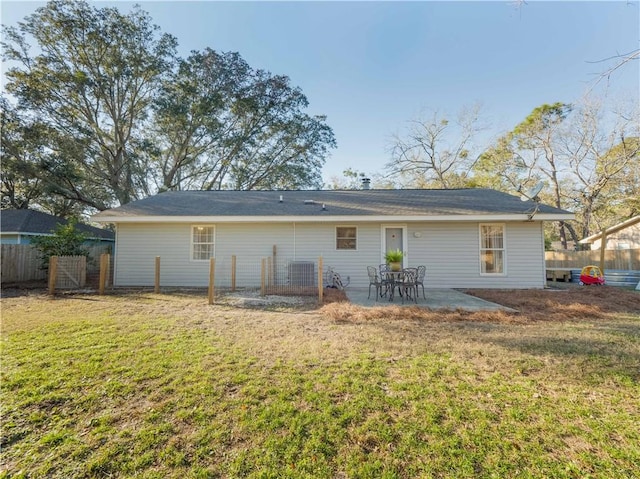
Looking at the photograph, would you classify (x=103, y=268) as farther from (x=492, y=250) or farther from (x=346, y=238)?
(x=492, y=250)

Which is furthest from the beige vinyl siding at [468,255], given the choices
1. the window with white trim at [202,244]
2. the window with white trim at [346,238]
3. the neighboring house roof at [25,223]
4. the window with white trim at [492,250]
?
the neighboring house roof at [25,223]

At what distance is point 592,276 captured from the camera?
10125 mm

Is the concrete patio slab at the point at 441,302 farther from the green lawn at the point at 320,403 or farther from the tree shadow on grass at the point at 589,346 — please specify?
the green lawn at the point at 320,403

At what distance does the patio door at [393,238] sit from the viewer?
29.9 feet

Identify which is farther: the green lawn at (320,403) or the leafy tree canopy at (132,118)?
the leafy tree canopy at (132,118)

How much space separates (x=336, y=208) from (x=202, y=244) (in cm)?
461

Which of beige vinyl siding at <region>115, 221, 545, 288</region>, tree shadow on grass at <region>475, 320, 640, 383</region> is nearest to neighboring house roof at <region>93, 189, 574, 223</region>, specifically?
beige vinyl siding at <region>115, 221, 545, 288</region>

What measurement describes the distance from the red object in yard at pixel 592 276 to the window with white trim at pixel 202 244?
13.1 m

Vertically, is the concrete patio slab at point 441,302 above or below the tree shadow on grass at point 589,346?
above

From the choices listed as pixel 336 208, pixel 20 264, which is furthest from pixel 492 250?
pixel 20 264

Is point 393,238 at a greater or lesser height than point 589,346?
greater

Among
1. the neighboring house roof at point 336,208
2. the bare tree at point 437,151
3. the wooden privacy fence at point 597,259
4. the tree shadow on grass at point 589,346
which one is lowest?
the tree shadow on grass at point 589,346

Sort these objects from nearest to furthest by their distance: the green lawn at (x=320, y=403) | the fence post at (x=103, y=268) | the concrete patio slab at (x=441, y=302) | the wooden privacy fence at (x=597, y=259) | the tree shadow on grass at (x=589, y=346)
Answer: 1. the green lawn at (x=320, y=403)
2. the tree shadow on grass at (x=589, y=346)
3. the concrete patio slab at (x=441, y=302)
4. the fence post at (x=103, y=268)
5. the wooden privacy fence at (x=597, y=259)

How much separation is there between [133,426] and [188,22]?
17.2 meters
